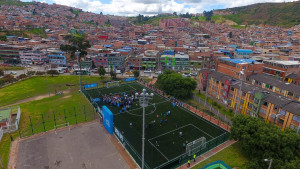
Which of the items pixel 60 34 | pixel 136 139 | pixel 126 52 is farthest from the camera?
pixel 60 34

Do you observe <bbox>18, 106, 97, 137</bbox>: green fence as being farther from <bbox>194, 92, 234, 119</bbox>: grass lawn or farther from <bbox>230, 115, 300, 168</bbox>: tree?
<bbox>194, 92, 234, 119</bbox>: grass lawn

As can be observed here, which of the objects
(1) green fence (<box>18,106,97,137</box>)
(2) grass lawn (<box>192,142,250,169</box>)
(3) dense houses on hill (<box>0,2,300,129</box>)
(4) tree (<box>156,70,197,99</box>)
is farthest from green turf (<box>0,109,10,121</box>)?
(3) dense houses on hill (<box>0,2,300,129</box>)

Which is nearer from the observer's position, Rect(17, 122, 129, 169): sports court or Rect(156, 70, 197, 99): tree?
Rect(17, 122, 129, 169): sports court

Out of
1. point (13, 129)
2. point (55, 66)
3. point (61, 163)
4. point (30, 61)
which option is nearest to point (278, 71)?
point (61, 163)

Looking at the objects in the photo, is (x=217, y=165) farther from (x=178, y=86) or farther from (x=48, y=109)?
(x=48, y=109)

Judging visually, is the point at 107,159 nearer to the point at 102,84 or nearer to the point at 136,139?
the point at 136,139

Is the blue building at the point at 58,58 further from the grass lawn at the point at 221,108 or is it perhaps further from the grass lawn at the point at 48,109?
the grass lawn at the point at 221,108
